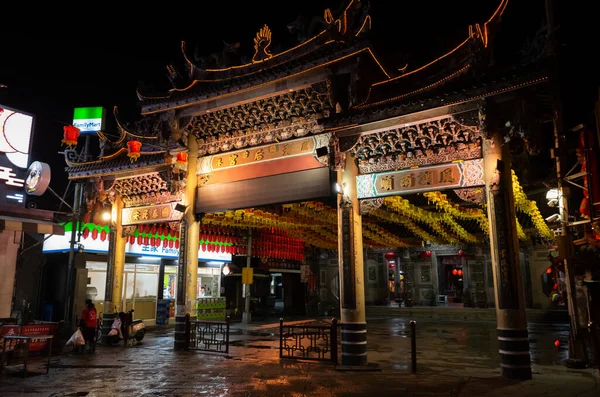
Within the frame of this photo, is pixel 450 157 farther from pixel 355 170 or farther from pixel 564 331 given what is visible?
pixel 564 331

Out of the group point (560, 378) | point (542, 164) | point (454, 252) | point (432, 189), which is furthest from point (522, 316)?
point (454, 252)

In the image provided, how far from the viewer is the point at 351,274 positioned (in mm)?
10875

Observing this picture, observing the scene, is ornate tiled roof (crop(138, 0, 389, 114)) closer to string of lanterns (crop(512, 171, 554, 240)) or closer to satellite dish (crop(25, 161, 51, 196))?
satellite dish (crop(25, 161, 51, 196))

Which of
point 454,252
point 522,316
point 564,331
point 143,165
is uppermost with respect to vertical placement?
point 143,165

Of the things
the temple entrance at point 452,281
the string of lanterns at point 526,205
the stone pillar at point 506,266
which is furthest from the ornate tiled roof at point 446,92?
the temple entrance at point 452,281

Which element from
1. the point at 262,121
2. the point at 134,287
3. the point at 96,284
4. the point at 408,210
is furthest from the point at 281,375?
the point at 96,284

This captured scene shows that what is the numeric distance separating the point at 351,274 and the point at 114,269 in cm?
984

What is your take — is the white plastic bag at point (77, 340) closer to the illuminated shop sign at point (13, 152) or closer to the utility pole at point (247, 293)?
the illuminated shop sign at point (13, 152)

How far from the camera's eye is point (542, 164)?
1744 centimetres

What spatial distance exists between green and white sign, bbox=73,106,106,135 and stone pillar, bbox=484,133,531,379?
71.5 feet

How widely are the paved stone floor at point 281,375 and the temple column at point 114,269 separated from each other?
1.57m

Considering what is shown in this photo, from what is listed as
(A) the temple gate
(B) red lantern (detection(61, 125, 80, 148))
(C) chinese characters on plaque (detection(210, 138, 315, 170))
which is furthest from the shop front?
(C) chinese characters on plaque (detection(210, 138, 315, 170))

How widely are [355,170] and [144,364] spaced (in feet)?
25.0

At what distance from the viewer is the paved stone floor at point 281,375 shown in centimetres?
A: 841
